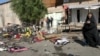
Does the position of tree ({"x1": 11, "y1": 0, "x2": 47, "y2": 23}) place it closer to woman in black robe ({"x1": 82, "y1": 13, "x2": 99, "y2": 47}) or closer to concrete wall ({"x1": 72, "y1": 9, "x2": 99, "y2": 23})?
concrete wall ({"x1": 72, "y1": 9, "x2": 99, "y2": 23})

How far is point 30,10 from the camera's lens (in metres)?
37.6

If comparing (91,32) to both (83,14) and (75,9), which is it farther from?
(75,9)

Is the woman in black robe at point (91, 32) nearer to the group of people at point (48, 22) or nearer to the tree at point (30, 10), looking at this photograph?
the group of people at point (48, 22)

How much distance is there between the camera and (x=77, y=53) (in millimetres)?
15039

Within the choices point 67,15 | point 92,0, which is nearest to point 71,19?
point 67,15

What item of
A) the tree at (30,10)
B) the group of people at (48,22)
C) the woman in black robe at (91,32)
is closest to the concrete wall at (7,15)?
the tree at (30,10)

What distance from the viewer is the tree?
37344mm

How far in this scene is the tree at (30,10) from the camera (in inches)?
1470

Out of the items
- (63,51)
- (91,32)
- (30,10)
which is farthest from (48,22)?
(63,51)

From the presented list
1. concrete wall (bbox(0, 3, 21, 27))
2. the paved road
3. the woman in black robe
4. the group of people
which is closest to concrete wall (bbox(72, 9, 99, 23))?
the group of people

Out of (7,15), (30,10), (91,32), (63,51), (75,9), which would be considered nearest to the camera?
(63,51)

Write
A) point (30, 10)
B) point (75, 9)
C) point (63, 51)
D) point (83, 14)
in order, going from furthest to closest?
point (30, 10), point (75, 9), point (83, 14), point (63, 51)

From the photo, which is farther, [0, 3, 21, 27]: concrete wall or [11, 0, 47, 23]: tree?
[0, 3, 21, 27]: concrete wall

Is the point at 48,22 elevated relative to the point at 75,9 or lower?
lower
